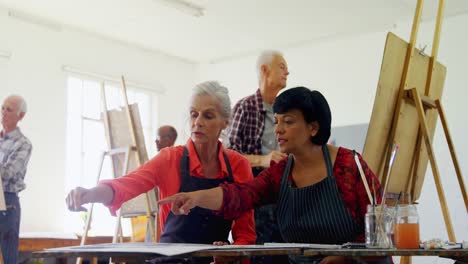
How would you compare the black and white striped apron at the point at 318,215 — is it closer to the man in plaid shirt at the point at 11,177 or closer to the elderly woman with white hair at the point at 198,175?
the elderly woman with white hair at the point at 198,175

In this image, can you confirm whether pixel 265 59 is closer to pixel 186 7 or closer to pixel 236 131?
pixel 236 131

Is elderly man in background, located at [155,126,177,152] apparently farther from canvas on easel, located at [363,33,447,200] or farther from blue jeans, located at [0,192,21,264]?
canvas on easel, located at [363,33,447,200]

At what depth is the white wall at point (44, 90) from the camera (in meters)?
6.41

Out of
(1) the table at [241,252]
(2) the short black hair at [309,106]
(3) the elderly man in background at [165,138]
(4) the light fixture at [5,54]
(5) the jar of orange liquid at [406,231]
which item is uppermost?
(4) the light fixture at [5,54]

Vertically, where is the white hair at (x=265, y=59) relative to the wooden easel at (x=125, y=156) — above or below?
above

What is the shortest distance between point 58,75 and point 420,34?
4.08 meters

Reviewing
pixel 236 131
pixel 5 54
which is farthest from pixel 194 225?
pixel 5 54

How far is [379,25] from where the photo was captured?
6969 millimetres

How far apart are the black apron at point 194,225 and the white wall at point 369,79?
4.18m

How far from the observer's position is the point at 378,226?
159 cm

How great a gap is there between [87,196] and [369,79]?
5.83 meters

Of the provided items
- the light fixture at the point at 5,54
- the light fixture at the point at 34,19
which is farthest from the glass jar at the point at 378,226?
the light fixture at the point at 34,19

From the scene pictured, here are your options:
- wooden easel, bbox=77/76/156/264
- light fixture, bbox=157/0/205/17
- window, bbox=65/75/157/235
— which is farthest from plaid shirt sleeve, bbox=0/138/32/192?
window, bbox=65/75/157/235

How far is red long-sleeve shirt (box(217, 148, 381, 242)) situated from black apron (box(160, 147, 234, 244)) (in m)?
0.11
